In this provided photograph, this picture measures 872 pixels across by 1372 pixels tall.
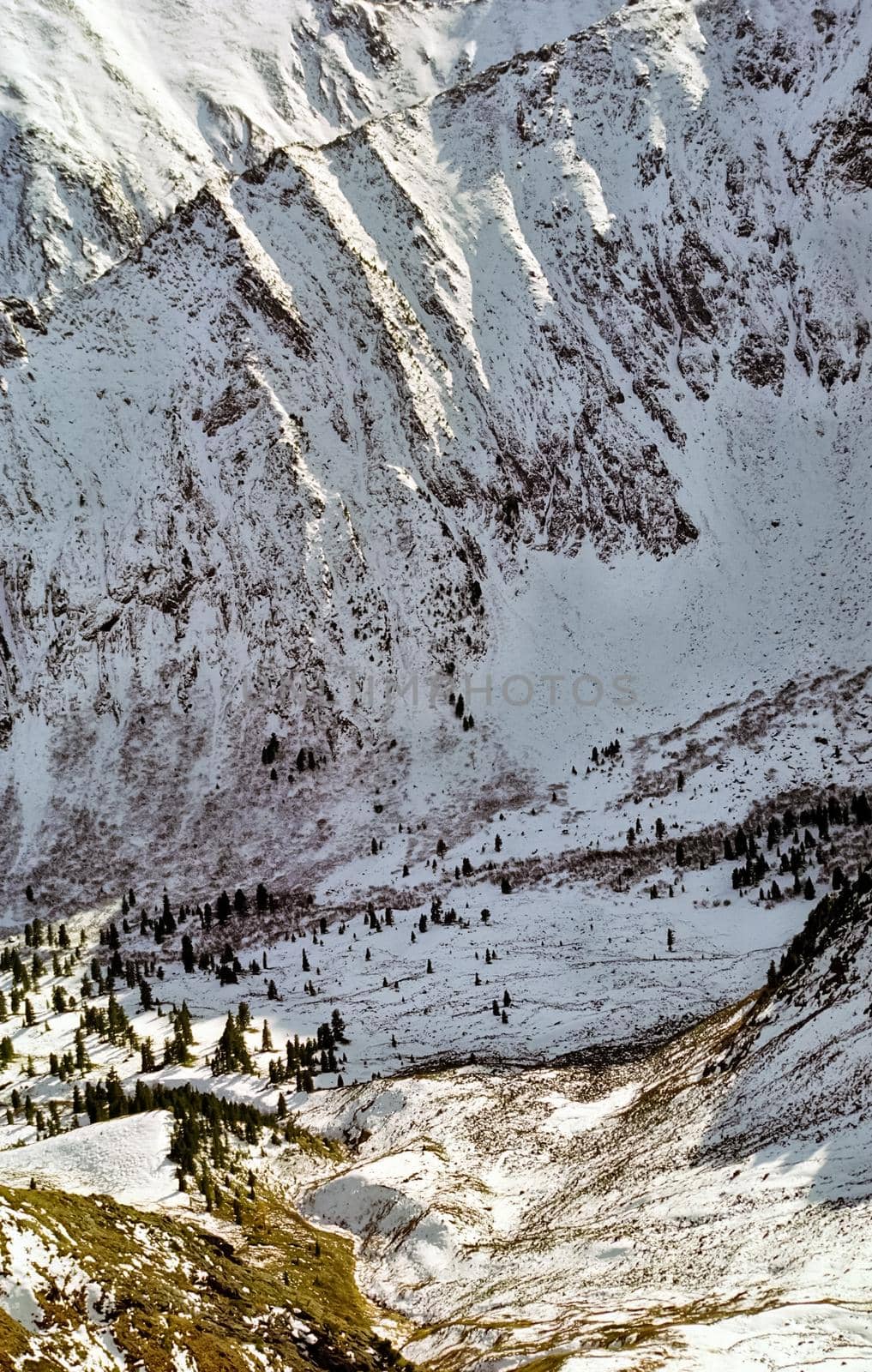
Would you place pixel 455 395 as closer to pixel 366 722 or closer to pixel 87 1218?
pixel 366 722

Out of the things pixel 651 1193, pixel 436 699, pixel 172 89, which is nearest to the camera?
pixel 651 1193

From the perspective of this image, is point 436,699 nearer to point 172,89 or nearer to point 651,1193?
point 651,1193

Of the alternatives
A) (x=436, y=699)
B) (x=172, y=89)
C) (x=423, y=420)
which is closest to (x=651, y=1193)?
(x=436, y=699)

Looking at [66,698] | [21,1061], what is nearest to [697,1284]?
[21,1061]

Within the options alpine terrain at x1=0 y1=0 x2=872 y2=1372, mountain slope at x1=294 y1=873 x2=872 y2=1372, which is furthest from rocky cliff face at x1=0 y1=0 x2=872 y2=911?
mountain slope at x1=294 y1=873 x2=872 y2=1372

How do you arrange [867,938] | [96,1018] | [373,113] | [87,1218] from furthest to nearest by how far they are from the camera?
[373,113]
[96,1018]
[867,938]
[87,1218]
